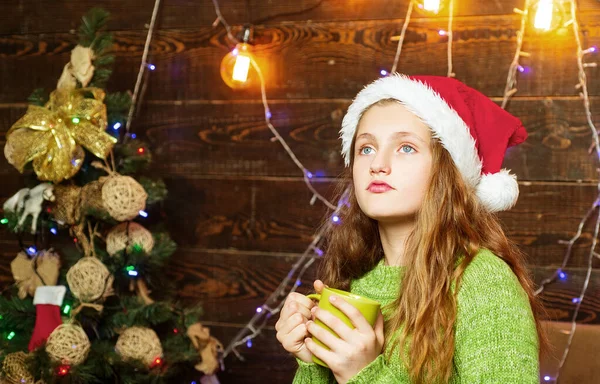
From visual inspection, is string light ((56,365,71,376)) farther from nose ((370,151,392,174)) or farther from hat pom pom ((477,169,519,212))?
hat pom pom ((477,169,519,212))

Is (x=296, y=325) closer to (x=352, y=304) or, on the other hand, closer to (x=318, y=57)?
(x=352, y=304)

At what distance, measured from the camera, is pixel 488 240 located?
1.38m

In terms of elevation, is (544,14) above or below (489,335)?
above

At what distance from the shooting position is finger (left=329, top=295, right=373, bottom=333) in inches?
45.8

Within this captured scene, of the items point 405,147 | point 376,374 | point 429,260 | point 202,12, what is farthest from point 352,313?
point 202,12

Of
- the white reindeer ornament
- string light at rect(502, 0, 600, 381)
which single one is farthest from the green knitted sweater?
the white reindeer ornament

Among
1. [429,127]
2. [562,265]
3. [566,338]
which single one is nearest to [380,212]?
[429,127]

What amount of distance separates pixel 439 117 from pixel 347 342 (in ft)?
1.51

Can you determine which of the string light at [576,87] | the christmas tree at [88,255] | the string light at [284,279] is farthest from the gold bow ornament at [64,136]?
the string light at [576,87]

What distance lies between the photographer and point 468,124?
139cm

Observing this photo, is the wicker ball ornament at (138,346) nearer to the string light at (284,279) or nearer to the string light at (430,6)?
the string light at (284,279)

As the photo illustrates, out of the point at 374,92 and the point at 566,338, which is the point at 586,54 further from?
the point at 374,92

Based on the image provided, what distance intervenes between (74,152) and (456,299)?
123 centimetres

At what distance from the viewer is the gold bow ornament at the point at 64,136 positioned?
79.6 inches
